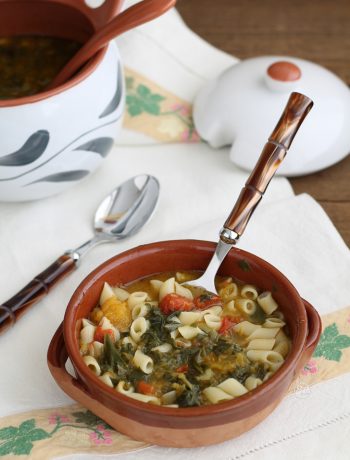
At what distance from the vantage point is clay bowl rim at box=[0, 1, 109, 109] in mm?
1665

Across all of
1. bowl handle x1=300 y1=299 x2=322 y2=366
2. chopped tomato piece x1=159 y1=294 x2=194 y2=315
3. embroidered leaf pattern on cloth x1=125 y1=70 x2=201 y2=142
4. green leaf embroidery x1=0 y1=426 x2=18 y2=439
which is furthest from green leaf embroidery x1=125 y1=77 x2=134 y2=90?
green leaf embroidery x1=0 y1=426 x2=18 y2=439

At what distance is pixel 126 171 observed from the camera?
204 centimetres

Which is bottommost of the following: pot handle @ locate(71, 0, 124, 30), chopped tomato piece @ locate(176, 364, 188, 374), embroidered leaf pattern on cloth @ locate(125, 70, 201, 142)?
embroidered leaf pattern on cloth @ locate(125, 70, 201, 142)

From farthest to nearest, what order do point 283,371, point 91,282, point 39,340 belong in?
point 39,340, point 91,282, point 283,371

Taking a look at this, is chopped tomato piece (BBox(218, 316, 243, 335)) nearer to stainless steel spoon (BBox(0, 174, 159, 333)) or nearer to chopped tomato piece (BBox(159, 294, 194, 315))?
chopped tomato piece (BBox(159, 294, 194, 315))

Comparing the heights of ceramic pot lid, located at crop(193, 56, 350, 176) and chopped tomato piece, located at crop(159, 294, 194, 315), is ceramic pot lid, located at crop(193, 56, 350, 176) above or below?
below

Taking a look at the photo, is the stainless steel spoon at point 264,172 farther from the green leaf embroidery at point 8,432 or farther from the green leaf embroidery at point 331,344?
the green leaf embroidery at point 8,432

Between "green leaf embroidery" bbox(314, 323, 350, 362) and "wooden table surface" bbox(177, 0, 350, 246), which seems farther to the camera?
"wooden table surface" bbox(177, 0, 350, 246)

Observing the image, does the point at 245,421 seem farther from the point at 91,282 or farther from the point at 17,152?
the point at 17,152

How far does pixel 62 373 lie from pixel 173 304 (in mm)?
251

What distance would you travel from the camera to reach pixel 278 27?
251 centimetres

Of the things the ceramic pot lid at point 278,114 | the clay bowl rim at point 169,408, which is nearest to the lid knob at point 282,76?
the ceramic pot lid at point 278,114

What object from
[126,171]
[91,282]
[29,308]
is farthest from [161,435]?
[126,171]

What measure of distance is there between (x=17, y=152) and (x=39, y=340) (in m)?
0.41
